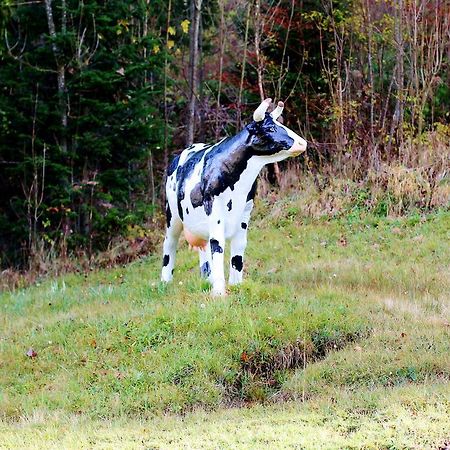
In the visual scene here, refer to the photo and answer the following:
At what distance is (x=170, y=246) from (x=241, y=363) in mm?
2858

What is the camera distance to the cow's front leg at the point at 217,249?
7824 mm

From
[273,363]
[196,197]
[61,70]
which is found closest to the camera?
[273,363]

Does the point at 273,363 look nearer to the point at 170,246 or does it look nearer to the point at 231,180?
the point at 231,180

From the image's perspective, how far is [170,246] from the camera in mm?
9156

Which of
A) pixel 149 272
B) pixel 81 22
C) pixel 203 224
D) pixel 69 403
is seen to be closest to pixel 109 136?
pixel 81 22

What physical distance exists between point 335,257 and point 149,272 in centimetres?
310

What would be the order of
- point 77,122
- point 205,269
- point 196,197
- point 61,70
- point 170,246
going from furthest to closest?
point 61,70 → point 77,122 → point 170,246 → point 205,269 → point 196,197

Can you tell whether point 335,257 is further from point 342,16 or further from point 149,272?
point 342,16

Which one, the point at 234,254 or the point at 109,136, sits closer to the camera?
the point at 234,254

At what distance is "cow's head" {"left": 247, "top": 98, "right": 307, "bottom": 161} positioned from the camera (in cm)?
769

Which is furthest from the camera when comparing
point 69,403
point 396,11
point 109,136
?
point 396,11

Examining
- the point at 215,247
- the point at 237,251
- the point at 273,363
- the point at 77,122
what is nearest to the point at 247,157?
the point at 215,247

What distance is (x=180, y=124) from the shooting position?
1831 cm

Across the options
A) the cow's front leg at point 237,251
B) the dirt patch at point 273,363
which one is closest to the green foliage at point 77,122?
the cow's front leg at point 237,251
